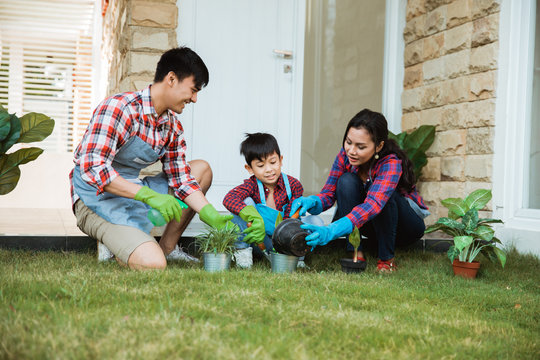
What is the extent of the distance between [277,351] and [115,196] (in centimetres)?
157

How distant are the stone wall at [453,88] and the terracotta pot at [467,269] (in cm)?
100

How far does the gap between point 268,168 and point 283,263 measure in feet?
1.86

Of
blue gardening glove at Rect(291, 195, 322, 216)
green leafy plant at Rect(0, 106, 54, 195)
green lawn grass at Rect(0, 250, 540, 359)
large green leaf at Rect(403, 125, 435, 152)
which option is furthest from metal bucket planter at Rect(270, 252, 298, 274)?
large green leaf at Rect(403, 125, 435, 152)

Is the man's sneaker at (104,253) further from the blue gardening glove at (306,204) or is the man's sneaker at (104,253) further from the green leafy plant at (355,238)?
the green leafy plant at (355,238)

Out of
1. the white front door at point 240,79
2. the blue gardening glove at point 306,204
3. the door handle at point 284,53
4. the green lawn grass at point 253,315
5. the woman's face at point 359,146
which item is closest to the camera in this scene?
the green lawn grass at point 253,315

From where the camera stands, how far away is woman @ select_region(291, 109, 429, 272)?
254cm

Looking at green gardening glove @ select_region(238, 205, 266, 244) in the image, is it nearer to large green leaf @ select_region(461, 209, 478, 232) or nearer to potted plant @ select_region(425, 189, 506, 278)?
potted plant @ select_region(425, 189, 506, 278)

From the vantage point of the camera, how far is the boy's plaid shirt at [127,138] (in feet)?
7.77

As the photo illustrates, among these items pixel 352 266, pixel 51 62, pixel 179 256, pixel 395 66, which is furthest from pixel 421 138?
pixel 51 62

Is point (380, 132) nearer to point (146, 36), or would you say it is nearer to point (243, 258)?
point (243, 258)

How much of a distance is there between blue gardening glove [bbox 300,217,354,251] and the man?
0.42m

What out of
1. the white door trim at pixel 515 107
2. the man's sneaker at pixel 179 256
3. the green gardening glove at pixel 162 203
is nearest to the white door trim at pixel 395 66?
the white door trim at pixel 515 107

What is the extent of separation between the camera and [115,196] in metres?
2.63

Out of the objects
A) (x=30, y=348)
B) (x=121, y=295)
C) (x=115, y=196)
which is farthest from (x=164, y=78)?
(x=30, y=348)
